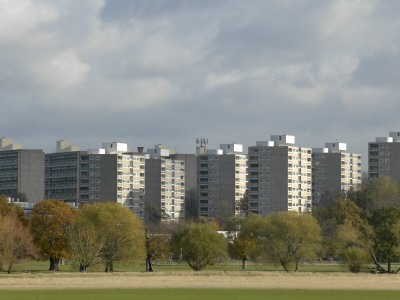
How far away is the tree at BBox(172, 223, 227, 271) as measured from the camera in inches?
6225

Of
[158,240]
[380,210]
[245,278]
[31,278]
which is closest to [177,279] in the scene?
[245,278]

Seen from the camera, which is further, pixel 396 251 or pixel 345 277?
pixel 396 251

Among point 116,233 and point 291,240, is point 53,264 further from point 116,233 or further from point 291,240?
point 291,240

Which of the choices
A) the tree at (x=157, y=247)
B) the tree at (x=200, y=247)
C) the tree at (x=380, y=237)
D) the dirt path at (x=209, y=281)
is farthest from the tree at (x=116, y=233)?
the tree at (x=380, y=237)

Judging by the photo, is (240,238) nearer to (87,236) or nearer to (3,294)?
(87,236)

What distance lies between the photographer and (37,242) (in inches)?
6535

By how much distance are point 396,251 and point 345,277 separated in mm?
23480

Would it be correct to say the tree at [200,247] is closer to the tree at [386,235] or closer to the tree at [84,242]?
the tree at [84,242]

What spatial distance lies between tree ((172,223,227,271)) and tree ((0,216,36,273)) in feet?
76.5

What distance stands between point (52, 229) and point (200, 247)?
26.0 metres

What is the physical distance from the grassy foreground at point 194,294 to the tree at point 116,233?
56272mm

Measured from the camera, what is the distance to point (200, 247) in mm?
157625

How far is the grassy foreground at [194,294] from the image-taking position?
91750 mm

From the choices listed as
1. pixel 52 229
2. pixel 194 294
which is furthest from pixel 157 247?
pixel 194 294
